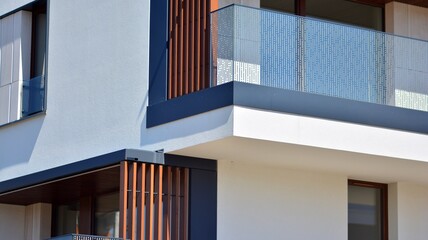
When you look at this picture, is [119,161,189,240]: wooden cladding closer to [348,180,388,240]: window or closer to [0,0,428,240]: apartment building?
[0,0,428,240]: apartment building

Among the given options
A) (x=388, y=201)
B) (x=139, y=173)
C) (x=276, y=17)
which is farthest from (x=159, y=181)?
(x=388, y=201)

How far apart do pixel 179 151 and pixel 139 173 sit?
0.75m

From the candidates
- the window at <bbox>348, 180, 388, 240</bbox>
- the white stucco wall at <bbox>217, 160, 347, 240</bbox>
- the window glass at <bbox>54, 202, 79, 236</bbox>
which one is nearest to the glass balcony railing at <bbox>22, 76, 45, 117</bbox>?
the window glass at <bbox>54, 202, 79, 236</bbox>

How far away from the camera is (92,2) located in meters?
22.2

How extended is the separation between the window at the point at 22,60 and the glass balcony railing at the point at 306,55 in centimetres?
528

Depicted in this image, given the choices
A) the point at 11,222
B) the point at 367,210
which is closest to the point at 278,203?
the point at 367,210

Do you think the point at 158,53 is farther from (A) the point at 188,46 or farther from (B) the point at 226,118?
(B) the point at 226,118

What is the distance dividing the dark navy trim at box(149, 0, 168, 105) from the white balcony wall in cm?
395

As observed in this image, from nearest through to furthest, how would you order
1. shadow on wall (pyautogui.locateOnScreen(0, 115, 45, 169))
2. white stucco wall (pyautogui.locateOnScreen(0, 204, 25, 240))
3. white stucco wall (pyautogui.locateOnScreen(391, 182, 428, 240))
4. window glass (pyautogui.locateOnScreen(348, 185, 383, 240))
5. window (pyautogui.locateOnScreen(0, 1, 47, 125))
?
window glass (pyautogui.locateOnScreen(348, 185, 383, 240)) → white stucco wall (pyautogui.locateOnScreen(391, 182, 428, 240)) → shadow on wall (pyautogui.locateOnScreen(0, 115, 45, 169)) → window (pyautogui.locateOnScreen(0, 1, 47, 125)) → white stucco wall (pyautogui.locateOnScreen(0, 204, 25, 240))

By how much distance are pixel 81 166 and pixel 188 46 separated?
293 centimetres

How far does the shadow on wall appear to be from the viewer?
75.8ft

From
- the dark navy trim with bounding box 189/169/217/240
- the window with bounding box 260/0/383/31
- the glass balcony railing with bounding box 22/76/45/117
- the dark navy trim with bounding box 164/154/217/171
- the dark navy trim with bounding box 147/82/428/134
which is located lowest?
the dark navy trim with bounding box 189/169/217/240

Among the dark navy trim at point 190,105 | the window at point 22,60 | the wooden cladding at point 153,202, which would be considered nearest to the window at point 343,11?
the dark navy trim at point 190,105

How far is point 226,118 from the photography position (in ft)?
61.7
